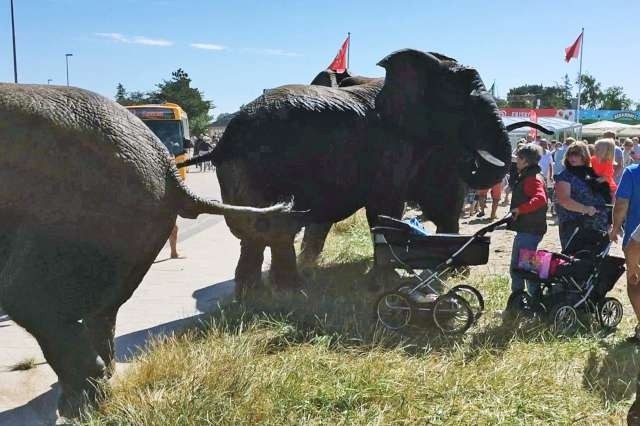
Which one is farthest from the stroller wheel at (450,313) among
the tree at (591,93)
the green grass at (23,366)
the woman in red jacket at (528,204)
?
the tree at (591,93)

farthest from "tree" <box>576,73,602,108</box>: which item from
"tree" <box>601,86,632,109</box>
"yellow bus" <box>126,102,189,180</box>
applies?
"yellow bus" <box>126,102,189,180</box>

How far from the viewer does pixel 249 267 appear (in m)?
5.98

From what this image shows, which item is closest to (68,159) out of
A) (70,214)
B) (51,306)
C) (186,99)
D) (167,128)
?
(70,214)

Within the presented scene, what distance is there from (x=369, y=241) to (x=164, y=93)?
44278 mm

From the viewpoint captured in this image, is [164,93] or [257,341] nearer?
[257,341]

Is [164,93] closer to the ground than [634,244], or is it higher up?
higher up

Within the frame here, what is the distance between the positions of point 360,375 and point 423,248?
1650 millimetres

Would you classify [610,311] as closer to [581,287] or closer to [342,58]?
[581,287]

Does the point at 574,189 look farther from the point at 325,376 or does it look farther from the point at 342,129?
the point at 325,376

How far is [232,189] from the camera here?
540 cm

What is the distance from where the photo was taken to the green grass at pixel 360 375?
3.27 m

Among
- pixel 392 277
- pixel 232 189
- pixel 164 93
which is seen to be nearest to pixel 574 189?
pixel 392 277

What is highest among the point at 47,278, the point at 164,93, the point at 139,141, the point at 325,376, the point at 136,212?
the point at 164,93

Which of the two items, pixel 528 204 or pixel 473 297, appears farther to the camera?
pixel 473 297
